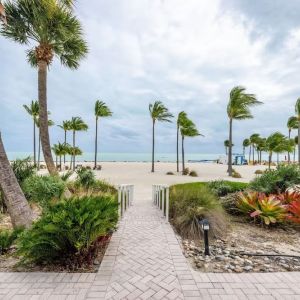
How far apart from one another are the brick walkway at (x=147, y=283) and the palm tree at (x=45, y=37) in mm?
6648

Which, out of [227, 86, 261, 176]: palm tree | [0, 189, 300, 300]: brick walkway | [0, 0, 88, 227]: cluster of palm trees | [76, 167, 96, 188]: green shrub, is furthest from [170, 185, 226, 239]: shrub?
[227, 86, 261, 176]: palm tree

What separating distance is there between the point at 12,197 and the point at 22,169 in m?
3.64

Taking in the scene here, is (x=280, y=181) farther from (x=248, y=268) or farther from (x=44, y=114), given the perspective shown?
(x=44, y=114)

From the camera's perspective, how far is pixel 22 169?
8.17 m

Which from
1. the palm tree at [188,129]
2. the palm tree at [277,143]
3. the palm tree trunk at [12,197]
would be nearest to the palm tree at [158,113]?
the palm tree at [188,129]

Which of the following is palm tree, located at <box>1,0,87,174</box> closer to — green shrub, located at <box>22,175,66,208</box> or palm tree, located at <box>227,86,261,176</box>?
green shrub, located at <box>22,175,66,208</box>

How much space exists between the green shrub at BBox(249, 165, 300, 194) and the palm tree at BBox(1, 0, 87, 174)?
8423 millimetres

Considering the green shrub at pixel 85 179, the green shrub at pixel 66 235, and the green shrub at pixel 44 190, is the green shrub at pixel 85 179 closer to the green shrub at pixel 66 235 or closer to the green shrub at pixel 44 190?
the green shrub at pixel 44 190

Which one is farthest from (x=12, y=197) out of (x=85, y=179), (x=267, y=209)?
(x=85, y=179)

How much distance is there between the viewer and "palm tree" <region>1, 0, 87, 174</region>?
8617 mm

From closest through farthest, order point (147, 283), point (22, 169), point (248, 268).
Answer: point (147, 283) < point (248, 268) < point (22, 169)

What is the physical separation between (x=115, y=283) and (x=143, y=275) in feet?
1.44

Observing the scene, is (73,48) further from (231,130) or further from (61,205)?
(231,130)

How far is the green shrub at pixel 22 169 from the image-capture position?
26.2ft
